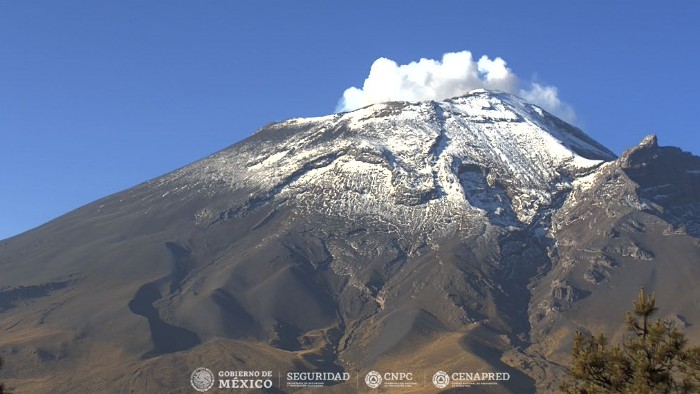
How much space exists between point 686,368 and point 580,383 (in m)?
4.55

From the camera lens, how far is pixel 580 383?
37719 mm

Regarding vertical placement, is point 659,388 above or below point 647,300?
below

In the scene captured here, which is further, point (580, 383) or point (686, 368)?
point (580, 383)

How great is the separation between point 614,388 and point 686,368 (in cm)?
294

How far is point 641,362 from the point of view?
115 ft

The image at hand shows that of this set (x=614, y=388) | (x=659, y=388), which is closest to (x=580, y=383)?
Result: (x=614, y=388)

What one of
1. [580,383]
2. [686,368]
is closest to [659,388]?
[686,368]

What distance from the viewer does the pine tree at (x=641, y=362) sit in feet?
114

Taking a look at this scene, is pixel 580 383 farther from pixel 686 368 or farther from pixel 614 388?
pixel 686 368

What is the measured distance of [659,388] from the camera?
112ft

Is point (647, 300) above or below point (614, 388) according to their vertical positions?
above

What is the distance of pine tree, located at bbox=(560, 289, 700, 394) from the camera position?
34719 mm

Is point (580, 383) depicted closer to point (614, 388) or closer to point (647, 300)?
point (614, 388)

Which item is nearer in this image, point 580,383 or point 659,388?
point 659,388
